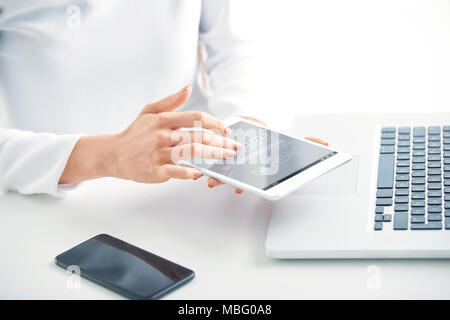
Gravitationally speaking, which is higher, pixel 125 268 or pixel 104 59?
pixel 104 59

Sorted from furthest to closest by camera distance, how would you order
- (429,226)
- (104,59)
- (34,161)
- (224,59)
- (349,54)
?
(349,54)
(224,59)
(104,59)
(34,161)
(429,226)

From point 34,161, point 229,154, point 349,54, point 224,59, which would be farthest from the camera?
point 349,54

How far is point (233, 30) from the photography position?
1.14 meters

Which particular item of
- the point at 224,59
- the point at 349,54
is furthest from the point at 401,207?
the point at 349,54

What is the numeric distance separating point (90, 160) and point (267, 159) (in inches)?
9.8

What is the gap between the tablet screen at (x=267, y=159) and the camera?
68cm

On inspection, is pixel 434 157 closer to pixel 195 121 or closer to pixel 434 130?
pixel 434 130

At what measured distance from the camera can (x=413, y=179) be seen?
0.70m

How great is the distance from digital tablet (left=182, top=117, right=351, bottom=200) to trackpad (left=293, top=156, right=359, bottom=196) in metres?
0.04

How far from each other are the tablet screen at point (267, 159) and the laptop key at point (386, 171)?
0.07 meters

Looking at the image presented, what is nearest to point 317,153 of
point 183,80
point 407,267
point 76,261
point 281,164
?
→ point 281,164

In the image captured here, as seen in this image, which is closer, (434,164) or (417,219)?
(417,219)

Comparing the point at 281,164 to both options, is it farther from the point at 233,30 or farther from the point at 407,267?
the point at 233,30

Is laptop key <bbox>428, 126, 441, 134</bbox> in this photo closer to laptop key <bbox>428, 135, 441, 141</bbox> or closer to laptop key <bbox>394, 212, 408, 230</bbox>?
laptop key <bbox>428, 135, 441, 141</bbox>
